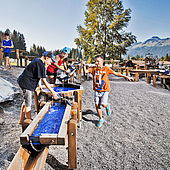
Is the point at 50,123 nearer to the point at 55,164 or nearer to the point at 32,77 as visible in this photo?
the point at 55,164

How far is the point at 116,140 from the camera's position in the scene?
3246 millimetres

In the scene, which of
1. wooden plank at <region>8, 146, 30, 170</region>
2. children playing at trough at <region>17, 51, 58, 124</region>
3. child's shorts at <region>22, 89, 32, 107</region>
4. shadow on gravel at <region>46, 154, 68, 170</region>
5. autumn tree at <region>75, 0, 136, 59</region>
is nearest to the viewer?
wooden plank at <region>8, 146, 30, 170</region>

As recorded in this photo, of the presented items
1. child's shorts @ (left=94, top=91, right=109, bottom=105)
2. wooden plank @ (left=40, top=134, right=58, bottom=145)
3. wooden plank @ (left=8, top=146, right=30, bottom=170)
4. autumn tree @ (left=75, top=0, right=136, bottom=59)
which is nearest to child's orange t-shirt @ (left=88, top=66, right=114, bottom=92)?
child's shorts @ (left=94, top=91, right=109, bottom=105)

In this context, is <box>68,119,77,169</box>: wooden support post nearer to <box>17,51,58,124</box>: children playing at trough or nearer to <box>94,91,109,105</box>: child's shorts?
<box>17,51,58,124</box>: children playing at trough

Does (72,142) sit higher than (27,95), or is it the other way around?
(27,95)

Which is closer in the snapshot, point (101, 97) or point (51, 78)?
point (101, 97)

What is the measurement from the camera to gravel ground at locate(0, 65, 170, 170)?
2508 mm

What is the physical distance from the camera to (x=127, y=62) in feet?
48.1

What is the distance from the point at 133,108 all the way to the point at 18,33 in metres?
49.4

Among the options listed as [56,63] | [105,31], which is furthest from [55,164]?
[105,31]

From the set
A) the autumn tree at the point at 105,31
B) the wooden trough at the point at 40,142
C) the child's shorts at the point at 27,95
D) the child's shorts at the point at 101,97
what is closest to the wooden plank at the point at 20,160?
the wooden trough at the point at 40,142

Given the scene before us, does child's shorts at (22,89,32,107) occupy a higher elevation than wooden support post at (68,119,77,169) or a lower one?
higher

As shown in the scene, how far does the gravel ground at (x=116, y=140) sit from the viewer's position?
2.51 m

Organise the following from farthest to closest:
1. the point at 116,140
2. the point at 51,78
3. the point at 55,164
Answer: the point at 51,78
the point at 116,140
the point at 55,164
